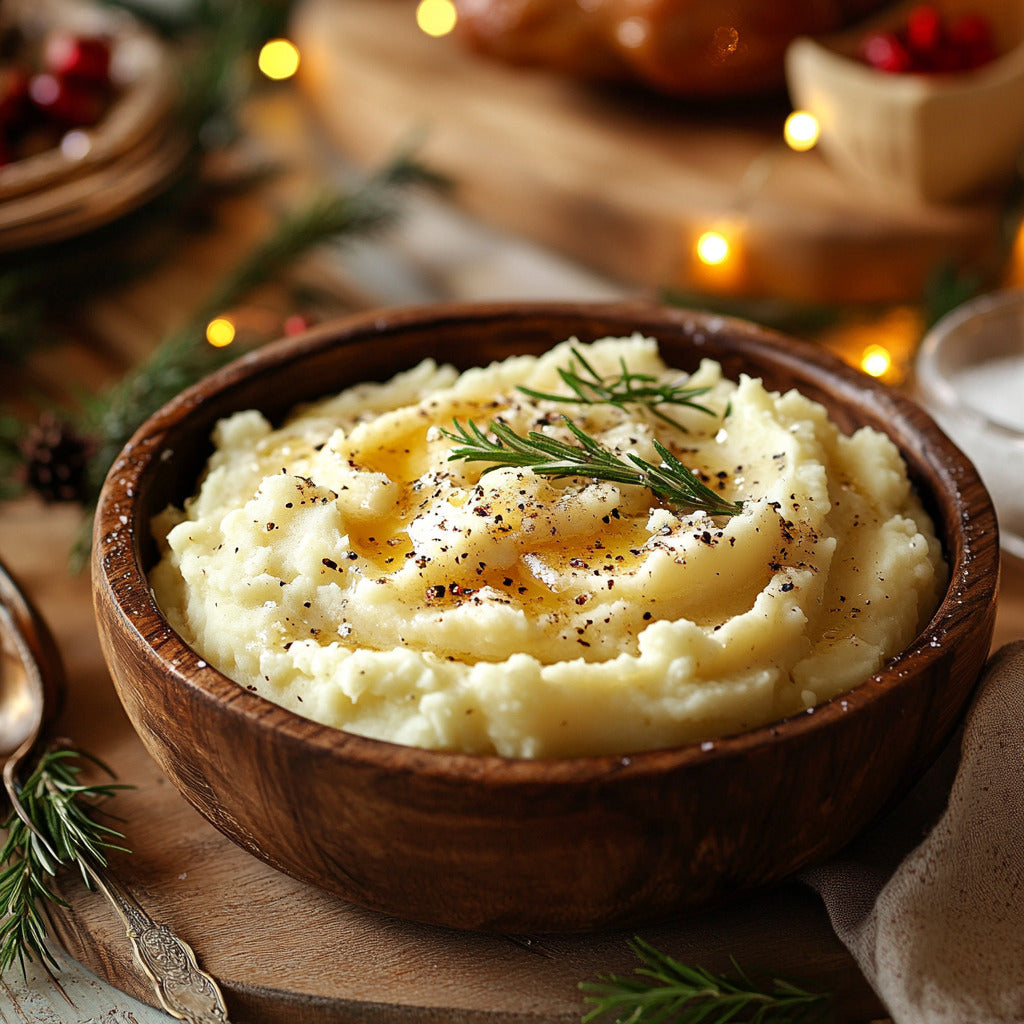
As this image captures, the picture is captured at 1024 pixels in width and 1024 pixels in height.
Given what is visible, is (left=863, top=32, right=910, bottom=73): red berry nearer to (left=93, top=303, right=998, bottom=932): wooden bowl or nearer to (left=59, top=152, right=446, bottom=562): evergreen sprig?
(left=59, top=152, right=446, bottom=562): evergreen sprig

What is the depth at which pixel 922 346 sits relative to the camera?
3709 millimetres

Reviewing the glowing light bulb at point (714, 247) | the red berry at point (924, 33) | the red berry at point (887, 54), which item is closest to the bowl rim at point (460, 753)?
the glowing light bulb at point (714, 247)

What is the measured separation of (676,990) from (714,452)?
1215 mm

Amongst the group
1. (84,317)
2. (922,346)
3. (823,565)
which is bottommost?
(84,317)

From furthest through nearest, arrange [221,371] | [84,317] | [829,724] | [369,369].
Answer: [84,317] → [369,369] → [221,371] → [829,724]

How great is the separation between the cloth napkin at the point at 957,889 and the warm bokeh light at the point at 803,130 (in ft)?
9.50

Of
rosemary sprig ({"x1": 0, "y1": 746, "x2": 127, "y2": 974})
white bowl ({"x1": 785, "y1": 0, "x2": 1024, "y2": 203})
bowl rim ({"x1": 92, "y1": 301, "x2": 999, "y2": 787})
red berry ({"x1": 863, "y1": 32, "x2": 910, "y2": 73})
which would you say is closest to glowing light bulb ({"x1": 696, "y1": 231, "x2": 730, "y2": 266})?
white bowl ({"x1": 785, "y1": 0, "x2": 1024, "y2": 203})

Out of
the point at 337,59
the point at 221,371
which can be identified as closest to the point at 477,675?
the point at 221,371

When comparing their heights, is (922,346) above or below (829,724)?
below

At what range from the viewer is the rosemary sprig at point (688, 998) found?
2.07 meters

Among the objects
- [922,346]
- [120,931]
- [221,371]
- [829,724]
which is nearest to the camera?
[829,724]

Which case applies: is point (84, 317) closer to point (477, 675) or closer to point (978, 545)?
point (477, 675)

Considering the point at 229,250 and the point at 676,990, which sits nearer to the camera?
the point at 676,990

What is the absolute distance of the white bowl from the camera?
4246 mm
